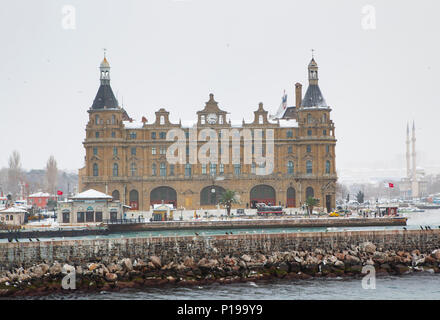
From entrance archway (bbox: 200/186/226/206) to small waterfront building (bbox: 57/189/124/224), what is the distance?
955 inches

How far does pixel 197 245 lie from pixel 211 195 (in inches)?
2229

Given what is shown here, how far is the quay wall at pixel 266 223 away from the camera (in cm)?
9206

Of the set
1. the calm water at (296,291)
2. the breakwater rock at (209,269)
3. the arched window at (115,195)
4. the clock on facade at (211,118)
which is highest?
the clock on facade at (211,118)

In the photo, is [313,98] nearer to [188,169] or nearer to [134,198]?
[188,169]

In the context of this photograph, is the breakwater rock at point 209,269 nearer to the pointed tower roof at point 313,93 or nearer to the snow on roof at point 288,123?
the snow on roof at point 288,123

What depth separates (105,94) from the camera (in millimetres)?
115625

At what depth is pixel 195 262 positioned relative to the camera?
57.1m

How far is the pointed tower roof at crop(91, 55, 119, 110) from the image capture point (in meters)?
115

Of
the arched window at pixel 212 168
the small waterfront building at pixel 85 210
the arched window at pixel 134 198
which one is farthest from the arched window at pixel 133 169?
the small waterfront building at pixel 85 210

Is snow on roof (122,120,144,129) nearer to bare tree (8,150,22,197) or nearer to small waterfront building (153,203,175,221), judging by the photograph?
small waterfront building (153,203,175,221)

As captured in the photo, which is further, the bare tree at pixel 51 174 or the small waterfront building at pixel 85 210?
the bare tree at pixel 51 174

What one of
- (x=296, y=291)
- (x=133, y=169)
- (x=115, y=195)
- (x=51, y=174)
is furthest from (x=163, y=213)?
(x=51, y=174)

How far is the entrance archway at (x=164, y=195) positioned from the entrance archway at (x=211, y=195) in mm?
4803
